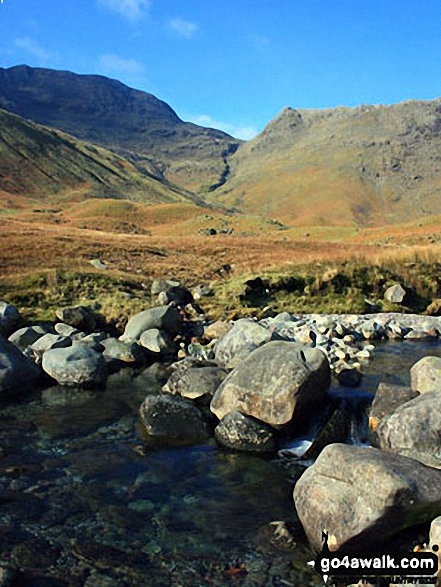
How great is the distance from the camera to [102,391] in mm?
14875

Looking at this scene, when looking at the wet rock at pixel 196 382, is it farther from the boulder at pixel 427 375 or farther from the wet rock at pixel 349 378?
the boulder at pixel 427 375

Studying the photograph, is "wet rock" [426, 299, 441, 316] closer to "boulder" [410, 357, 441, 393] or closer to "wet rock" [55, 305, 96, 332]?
"boulder" [410, 357, 441, 393]

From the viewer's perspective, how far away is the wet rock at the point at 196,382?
13523 mm

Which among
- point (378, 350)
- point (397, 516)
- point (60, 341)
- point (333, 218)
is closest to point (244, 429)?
point (397, 516)

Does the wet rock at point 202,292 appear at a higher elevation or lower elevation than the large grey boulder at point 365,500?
higher

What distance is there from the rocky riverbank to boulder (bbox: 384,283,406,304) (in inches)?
95.4

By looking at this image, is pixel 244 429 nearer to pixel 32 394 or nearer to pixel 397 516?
pixel 397 516

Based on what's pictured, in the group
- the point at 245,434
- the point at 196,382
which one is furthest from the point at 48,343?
the point at 245,434

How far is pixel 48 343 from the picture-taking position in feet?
57.4

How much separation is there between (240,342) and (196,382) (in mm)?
3064

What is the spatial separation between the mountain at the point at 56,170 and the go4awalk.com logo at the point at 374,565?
138 m

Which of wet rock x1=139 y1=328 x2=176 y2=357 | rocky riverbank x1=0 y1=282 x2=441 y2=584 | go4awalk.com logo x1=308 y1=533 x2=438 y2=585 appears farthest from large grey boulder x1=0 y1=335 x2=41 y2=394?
go4awalk.com logo x1=308 y1=533 x2=438 y2=585

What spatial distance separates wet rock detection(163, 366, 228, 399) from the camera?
13523 mm

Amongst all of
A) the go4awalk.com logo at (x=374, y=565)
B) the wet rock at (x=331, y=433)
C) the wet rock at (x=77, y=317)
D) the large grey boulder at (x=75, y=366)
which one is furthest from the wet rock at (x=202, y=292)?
the go4awalk.com logo at (x=374, y=565)
